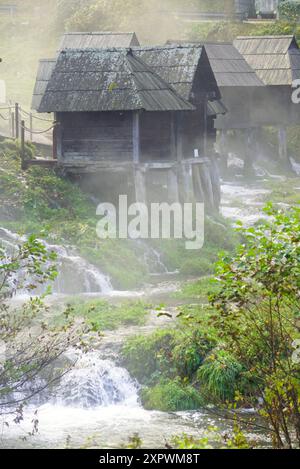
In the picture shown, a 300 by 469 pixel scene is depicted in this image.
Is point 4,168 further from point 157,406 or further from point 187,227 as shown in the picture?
point 157,406

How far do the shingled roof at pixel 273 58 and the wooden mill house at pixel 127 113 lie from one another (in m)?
14.2

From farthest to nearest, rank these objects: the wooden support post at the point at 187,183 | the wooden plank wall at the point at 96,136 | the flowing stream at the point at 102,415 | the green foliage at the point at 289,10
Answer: the green foliage at the point at 289,10 < the wooden support post at the point at 187,183 < the wooden plank wall at the point at 96,136 < the flowing stream at the point at 102,415

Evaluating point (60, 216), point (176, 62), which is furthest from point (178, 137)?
point (60, 216)

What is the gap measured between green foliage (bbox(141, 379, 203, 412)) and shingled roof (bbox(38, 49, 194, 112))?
41.2ft

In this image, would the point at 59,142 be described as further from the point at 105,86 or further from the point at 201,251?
the point at 201,251

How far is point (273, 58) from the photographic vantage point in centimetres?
4688

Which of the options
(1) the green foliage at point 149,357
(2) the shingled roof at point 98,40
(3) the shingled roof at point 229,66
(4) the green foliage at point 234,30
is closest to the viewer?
(1) the green foliage at point 149,357

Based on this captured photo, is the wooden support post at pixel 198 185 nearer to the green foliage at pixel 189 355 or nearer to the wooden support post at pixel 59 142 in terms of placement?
the wooden support post at pixel 59 142

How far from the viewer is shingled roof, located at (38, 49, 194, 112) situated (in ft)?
95.1

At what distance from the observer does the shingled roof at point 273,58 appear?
46281 millimetres

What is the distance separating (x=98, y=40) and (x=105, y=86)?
47.7 feet

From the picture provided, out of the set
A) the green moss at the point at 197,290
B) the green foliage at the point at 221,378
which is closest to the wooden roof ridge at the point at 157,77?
the green moss at the point at 197,290

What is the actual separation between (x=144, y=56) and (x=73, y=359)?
615 inches

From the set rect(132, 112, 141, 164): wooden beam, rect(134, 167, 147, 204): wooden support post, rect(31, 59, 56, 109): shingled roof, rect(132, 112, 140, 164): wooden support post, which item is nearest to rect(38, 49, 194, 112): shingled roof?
rect(132, 112, 141, 164): wooden beam
